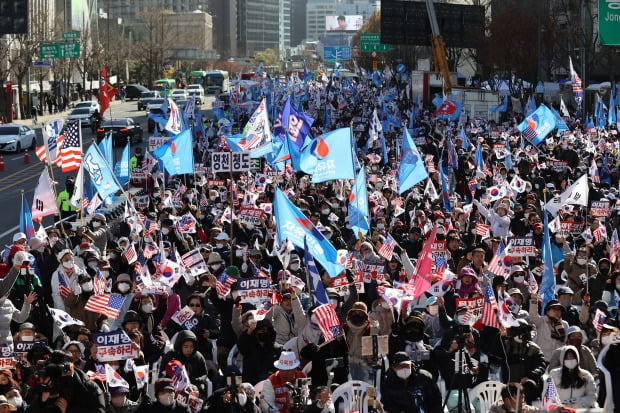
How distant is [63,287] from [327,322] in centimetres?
379

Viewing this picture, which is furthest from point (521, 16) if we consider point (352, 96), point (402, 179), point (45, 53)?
point (402, 179)

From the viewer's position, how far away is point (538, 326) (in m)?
12.0

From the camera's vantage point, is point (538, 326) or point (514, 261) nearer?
point (538, 326)

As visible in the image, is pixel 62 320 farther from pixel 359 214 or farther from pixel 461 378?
pixel 359 214

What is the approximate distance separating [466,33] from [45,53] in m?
22.6

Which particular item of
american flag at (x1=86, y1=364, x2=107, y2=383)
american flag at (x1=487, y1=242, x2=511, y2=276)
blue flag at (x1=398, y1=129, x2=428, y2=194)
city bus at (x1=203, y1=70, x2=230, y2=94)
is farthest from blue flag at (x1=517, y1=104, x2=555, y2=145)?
city bus at (x1=203, y1=70, x2=230, y2=94)

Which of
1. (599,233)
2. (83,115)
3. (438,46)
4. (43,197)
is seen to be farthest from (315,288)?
(83,115)

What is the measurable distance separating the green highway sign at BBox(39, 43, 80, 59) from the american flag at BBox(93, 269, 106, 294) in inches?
2123

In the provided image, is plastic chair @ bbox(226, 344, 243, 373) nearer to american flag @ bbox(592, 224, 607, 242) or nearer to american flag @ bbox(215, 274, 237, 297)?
american flag @ bbox(215, 274, 237, 297)

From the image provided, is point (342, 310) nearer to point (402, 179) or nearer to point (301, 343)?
point (301, 343)

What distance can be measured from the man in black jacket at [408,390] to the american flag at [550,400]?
1123mm

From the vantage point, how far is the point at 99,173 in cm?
2000

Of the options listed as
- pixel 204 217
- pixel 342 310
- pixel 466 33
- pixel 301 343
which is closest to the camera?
pixel 301 343

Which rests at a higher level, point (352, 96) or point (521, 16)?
point (521, 16)
